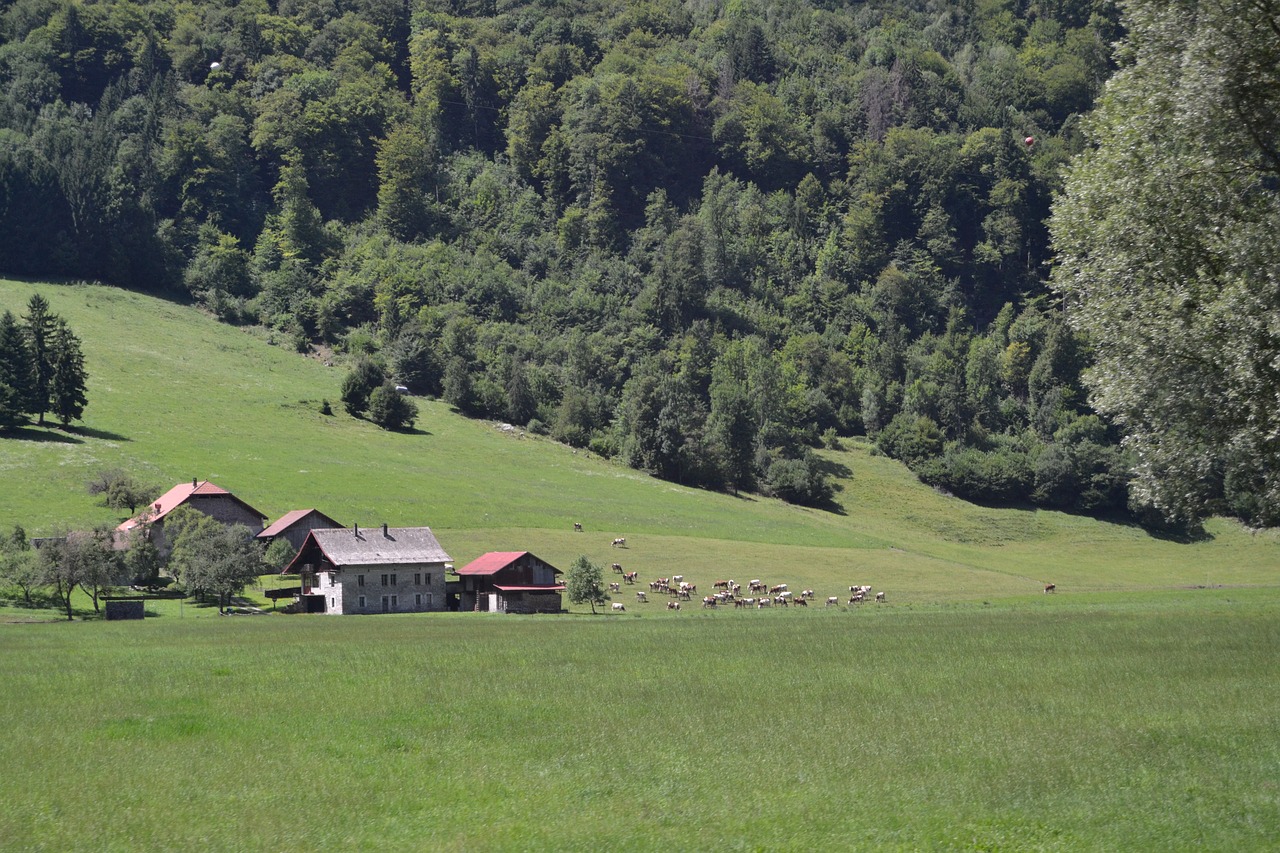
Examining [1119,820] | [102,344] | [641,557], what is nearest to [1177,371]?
[1119,820]

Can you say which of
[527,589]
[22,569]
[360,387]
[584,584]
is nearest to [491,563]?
[527,589]

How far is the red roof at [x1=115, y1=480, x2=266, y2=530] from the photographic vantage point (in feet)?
315

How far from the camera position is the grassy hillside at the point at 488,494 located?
10544cm

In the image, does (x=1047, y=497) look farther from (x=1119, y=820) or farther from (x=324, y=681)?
(x=1119, y=820)

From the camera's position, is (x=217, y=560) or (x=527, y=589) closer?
(x=217, y=560)

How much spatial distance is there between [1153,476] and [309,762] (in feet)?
71.1

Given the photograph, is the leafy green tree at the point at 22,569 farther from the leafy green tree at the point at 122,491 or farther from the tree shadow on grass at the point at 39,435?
the tree shadow on grass at the point at 39,435

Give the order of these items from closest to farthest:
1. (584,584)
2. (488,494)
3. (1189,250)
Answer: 1. (1189,250)
2. (584,584)
3. (488,494)

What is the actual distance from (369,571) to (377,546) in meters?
2.00

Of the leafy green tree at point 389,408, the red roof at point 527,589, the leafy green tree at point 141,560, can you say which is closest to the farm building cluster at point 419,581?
the red roof at point 527,589

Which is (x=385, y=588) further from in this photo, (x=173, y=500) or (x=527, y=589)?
(x=173, y=500)

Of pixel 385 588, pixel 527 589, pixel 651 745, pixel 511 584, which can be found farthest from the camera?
pixel 385 588

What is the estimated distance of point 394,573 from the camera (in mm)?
93250

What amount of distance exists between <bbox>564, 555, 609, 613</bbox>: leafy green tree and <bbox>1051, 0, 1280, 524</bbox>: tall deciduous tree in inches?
1955
